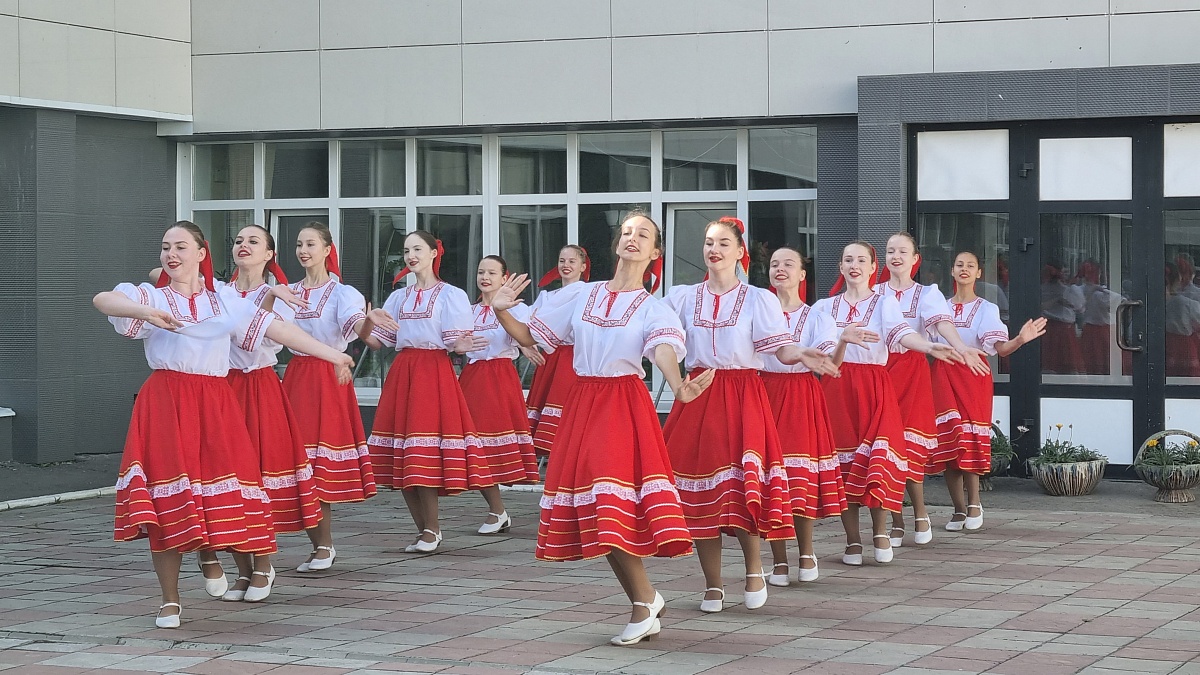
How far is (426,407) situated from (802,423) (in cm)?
230

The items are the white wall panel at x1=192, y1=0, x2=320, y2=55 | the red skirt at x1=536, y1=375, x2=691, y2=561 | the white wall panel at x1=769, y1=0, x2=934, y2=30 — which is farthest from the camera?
the white wall panel at x1=192, y1=0, x2=320, y2=55

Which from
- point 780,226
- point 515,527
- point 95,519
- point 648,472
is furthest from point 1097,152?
point 95,519

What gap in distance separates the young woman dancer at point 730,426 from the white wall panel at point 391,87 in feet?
22.3

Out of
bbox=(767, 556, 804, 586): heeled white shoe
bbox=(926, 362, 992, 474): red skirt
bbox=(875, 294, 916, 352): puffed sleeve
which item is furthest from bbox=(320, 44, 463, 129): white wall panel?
bbox=(767, 556, 804, 586): heeled white shoe

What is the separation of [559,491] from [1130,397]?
6.77 metres

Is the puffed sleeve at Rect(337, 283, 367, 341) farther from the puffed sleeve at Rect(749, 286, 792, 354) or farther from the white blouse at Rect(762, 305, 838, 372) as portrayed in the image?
the puffed sleeve at Rect(749, 286, 792, 354)

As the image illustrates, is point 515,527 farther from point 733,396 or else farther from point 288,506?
point 733,396

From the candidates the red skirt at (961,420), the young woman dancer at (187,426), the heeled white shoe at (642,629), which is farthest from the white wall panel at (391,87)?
the heeled white shoe at (642,629)

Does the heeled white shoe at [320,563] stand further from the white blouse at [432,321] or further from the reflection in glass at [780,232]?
the reflection in glass at [780,232]

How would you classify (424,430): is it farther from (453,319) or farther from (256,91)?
(256,91)

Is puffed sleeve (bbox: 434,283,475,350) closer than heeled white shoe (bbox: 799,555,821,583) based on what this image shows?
No

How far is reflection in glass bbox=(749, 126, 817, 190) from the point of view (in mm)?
12477

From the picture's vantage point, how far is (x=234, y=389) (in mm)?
7109

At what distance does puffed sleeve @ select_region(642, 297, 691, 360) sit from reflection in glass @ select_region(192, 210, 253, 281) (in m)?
8.98
